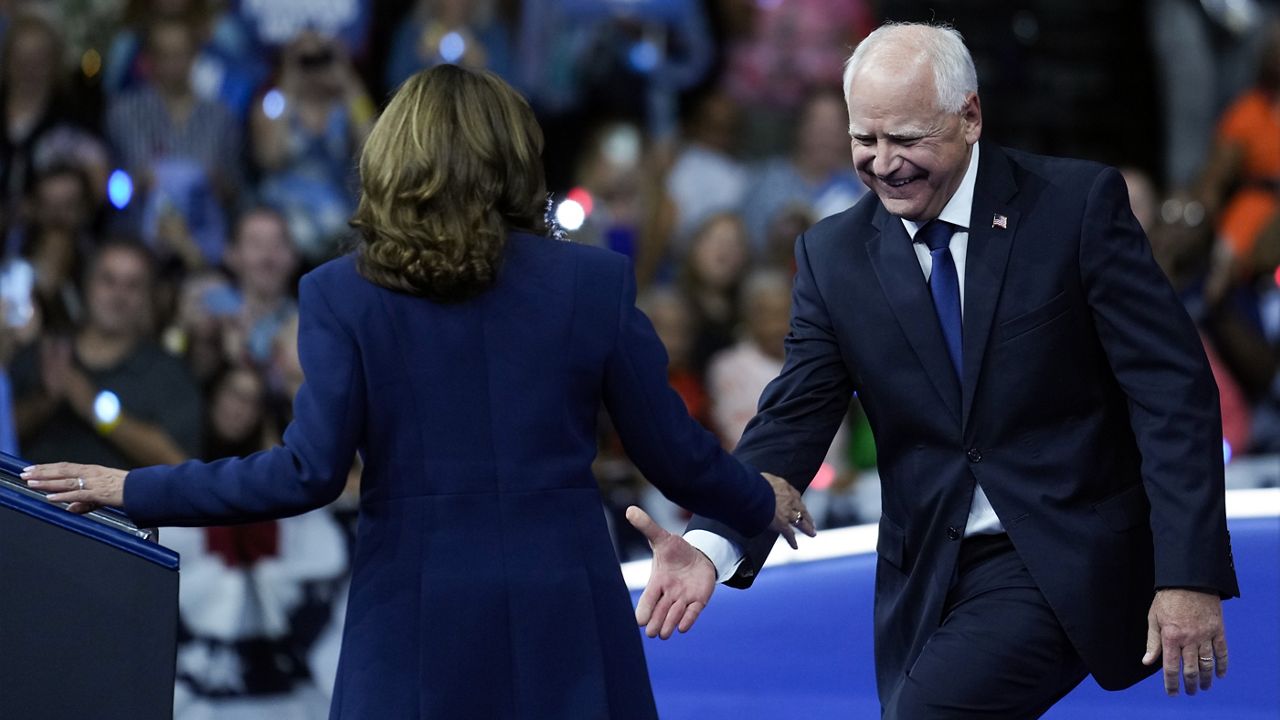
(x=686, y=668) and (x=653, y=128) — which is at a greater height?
(x=653, y=128)

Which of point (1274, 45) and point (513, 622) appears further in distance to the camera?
point (1274, 45)

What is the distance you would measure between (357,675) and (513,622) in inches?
8.5

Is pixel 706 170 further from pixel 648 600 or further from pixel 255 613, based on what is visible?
pixel 648 600

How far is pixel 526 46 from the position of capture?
22.5 ft

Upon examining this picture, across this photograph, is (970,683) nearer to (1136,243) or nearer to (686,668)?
(1136,243)

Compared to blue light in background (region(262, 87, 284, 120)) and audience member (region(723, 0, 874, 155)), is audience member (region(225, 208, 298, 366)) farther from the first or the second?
audience member (region(723, 0, 874, 155))

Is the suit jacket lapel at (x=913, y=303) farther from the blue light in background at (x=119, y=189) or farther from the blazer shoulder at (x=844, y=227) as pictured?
the blue light in background at (x=119, y=189)

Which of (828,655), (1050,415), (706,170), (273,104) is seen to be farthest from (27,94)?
(1050,415)

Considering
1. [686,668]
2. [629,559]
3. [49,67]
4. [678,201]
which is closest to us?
[686,668]

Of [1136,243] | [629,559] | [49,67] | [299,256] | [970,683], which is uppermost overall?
[49,67]

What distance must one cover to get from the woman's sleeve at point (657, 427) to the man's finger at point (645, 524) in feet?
0.17

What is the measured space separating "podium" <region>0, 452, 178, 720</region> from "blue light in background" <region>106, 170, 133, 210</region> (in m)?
3.49

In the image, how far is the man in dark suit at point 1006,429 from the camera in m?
2.82

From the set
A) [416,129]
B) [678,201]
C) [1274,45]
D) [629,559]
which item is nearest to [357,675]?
[416,129]
